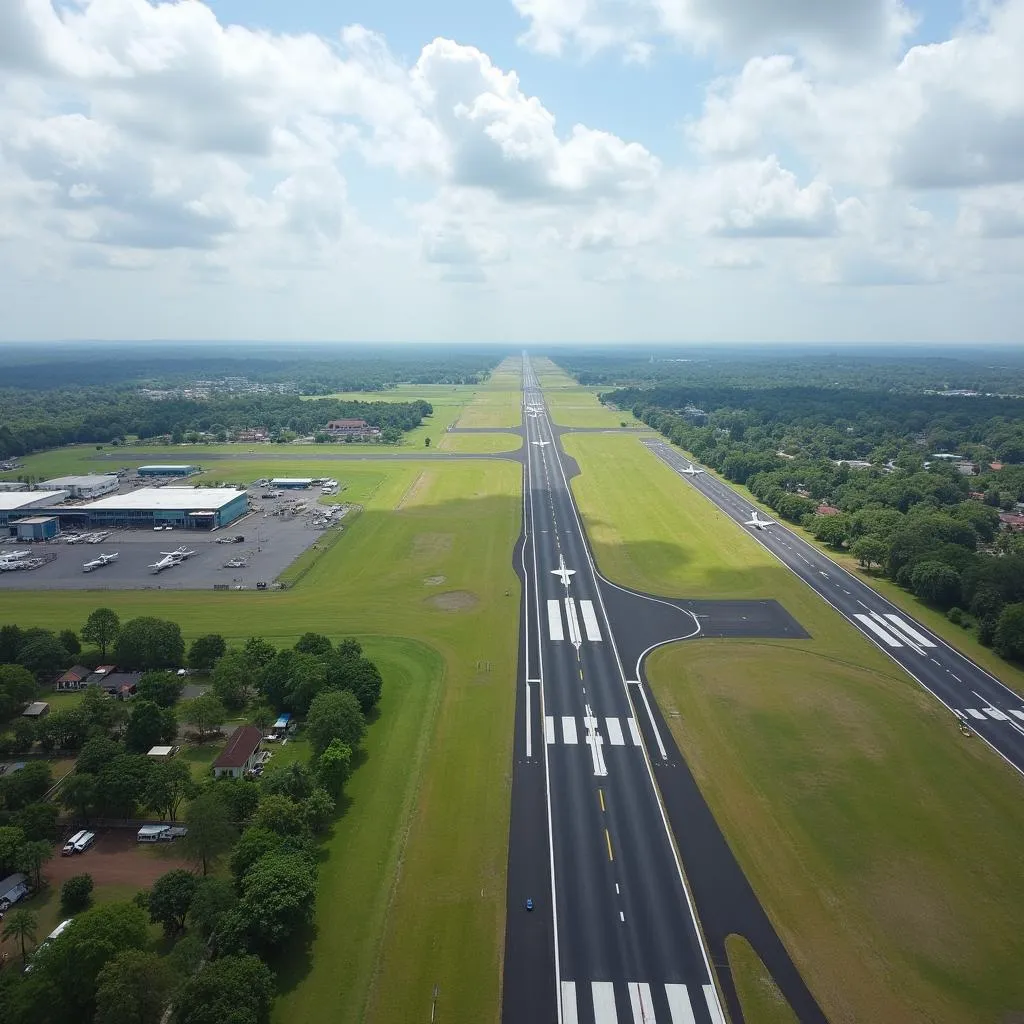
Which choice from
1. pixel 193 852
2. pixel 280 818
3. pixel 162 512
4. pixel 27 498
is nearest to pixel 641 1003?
pixel 280 818

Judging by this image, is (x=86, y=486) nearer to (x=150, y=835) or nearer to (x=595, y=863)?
(x=150, y=835)

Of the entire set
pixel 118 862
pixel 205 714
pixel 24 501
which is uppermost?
pixel 24 501

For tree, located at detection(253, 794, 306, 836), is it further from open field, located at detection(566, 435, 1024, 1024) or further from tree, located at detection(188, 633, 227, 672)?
open field, located at detection(566, 435, 1024, 1024)

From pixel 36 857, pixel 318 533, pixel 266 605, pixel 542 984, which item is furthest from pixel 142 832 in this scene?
pixel 318 533

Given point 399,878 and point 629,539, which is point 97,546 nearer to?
point 629,539

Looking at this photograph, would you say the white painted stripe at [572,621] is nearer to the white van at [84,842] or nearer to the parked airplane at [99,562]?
the white van at [84,842]

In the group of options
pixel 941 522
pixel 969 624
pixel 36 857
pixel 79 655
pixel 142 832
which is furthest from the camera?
Answer: pixel 941 522

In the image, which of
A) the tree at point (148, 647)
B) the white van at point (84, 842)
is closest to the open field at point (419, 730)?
the tree at point (148, 647)

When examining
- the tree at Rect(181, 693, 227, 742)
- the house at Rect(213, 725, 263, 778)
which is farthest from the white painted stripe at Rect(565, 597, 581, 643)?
the tree at Rect(181, 693, 227, 742)
